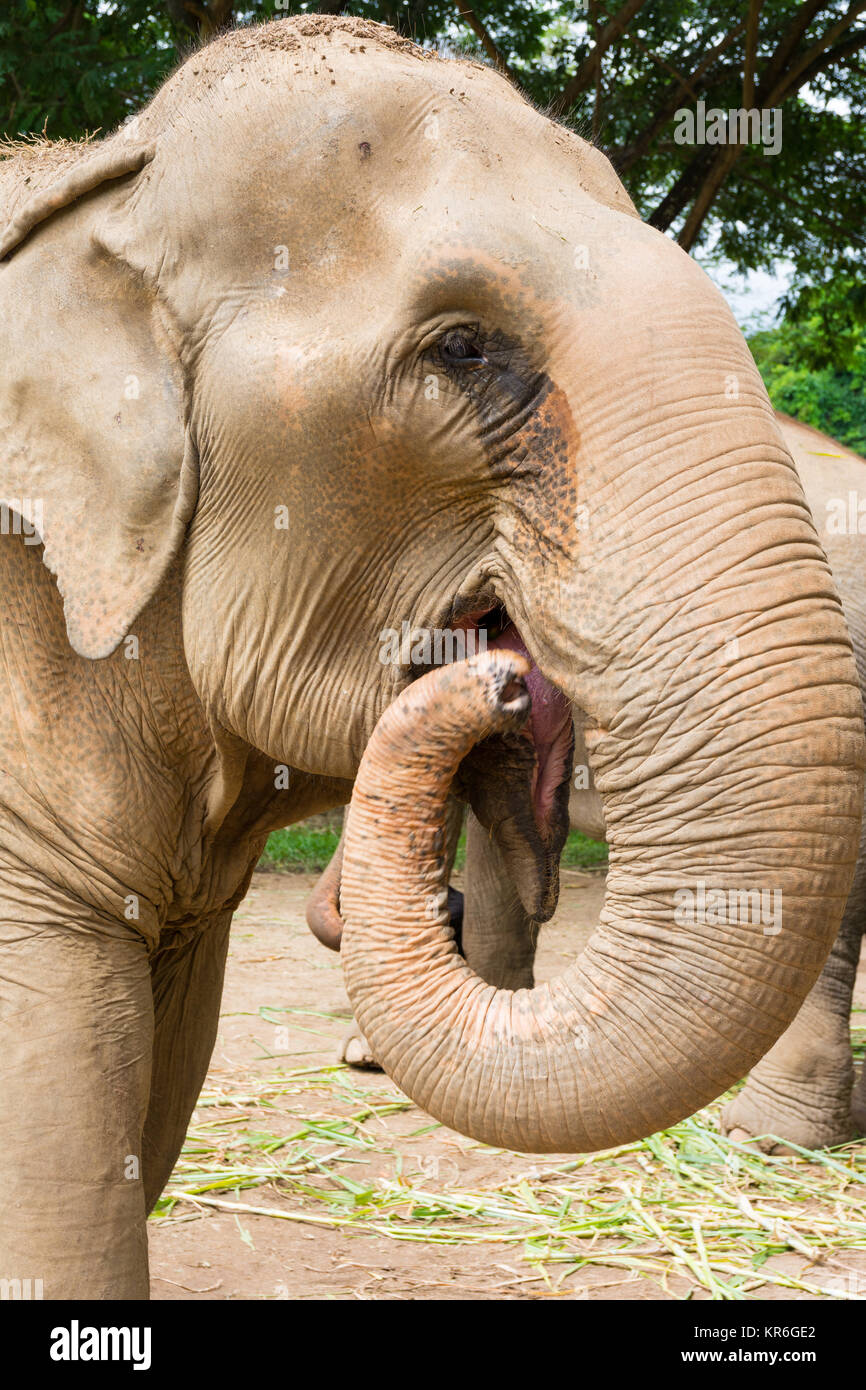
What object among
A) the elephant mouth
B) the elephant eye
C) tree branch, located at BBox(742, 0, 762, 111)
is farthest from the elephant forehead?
tree branch, located at BBox(742, 0, 762, 111)

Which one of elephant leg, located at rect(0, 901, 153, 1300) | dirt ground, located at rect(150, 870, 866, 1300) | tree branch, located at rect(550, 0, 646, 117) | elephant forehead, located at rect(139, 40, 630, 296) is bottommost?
dirt ground, located at rect(150, 870, 866, 1300)

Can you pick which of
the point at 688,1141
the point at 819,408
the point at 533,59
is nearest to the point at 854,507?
the point at 688,1141

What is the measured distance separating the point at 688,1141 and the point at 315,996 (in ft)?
7.31

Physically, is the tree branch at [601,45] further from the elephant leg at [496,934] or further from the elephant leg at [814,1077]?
the elephant leg at [814,1077]

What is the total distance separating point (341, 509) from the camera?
186 centimetres

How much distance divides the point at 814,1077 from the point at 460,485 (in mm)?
3331

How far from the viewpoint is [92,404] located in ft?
6.62

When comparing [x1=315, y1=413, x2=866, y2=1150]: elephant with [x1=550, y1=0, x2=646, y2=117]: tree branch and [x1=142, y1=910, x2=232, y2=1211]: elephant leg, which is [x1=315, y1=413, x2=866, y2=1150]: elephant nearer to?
[x1=142, y1=910, x2=232, y2=1211]: elephant leg

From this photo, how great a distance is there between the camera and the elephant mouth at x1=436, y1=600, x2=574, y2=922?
1884 millimetres

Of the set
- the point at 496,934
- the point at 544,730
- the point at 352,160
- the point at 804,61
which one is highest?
the point at 804,61

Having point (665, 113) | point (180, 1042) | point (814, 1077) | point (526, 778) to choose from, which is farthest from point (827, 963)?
point (665, 113)

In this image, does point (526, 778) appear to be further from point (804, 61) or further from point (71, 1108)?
point (804, 61)

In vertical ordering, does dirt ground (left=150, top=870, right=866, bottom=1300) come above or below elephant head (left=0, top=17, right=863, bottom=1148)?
below
